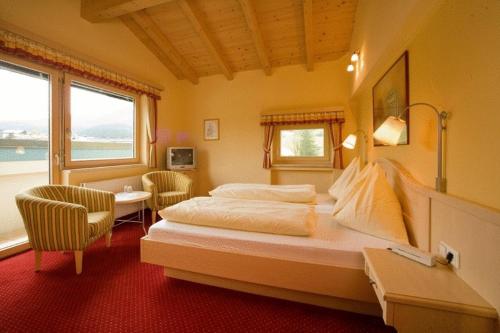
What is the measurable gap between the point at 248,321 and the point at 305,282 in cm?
45

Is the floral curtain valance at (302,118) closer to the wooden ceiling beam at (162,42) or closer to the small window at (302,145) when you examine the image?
the small window at (302,145)

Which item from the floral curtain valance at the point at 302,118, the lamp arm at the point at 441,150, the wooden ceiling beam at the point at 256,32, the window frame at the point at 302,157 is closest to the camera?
the lamp arm at the point at 441,150

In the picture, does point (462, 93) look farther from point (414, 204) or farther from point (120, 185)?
point (120, 185)

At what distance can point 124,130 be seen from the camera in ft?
12.2

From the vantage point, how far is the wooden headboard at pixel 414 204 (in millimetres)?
1312

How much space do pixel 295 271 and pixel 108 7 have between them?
147 inches

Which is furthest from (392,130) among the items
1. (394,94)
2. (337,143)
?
(337,143)

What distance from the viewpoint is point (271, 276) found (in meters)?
1.49

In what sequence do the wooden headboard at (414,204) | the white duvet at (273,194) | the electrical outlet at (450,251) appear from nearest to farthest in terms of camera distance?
the electrical outlet at (450,251) < the wooden headboard at (414,204) < the white duvet at (273,194)

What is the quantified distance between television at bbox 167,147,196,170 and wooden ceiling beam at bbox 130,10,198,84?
1551 mm

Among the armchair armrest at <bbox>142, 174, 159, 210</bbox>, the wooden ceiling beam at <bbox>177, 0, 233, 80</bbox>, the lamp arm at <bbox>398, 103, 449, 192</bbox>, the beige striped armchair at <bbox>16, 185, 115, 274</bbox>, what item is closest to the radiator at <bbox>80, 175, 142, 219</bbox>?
the armchair armrest at <bbox>142, 174, 159, 210</bbox>

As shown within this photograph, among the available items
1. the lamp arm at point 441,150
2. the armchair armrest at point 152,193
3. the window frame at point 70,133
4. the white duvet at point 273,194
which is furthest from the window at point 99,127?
the lamp arm at point 441,150

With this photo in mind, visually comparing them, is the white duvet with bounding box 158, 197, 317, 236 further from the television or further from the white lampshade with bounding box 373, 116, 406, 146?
the television

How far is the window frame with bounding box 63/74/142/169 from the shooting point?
2.74 meters
